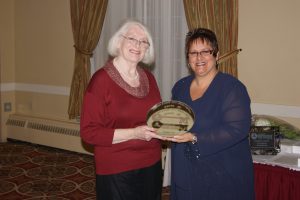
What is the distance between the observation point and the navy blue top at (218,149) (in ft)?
6.33

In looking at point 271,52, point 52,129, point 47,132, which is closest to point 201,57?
point 271,52

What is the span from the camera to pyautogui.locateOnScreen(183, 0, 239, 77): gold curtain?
393 cm

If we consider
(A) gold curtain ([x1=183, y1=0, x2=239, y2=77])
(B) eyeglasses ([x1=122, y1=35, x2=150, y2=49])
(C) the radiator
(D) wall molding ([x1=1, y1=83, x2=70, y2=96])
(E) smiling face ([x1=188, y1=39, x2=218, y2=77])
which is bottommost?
(C) the radiator

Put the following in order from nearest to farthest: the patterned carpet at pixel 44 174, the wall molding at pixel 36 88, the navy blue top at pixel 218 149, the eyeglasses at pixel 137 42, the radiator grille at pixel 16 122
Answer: the navy blue top at pixel 218 149 → the eyeglasses at pixel 137 42 → the patterned carpet at pixel 44 174 → the wall molding at pixel 36 88 → the radiator grille at pixel 16 122

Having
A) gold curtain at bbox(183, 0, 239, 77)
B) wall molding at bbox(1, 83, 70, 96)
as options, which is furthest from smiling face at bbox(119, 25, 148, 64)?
wall molding at bbox(1, 83, 70, 96)

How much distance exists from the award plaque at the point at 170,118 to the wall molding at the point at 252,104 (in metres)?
2.18

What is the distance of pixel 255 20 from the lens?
3.87 meters

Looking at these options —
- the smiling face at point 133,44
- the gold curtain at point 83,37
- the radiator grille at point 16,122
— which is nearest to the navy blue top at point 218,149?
the smiling face at point 133,44

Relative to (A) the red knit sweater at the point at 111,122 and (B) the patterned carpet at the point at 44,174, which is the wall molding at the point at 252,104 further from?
(A) the red knit sweater at the point at 111,122

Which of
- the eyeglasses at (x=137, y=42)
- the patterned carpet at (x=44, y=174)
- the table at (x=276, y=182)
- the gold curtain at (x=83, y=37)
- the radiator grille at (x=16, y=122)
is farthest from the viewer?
Answer: the radiator grille at (x=16, y=122)

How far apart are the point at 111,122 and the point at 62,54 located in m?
3.57

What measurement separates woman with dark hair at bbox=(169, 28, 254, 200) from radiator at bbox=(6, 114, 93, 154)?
10.9 feet

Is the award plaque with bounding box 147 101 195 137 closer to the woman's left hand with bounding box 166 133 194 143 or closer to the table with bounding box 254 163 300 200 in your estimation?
the woman's left hand with bounding box 166 133 194 143

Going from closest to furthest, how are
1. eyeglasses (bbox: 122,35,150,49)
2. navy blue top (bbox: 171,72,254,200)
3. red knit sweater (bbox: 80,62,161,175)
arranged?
1. navy blue top (bbox: 171,72,254,200)
2. red knit sweater (bbox: 80,62,161,175)
3. eyeglasses (bbox: 122,35,150,49)
